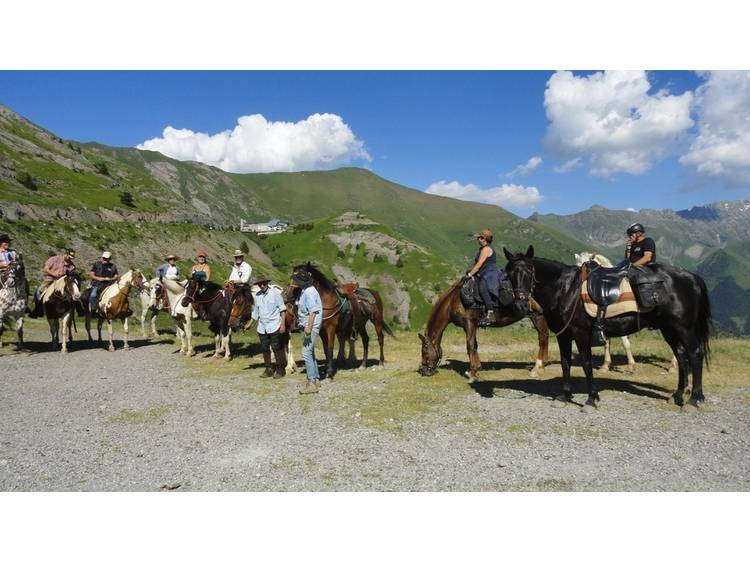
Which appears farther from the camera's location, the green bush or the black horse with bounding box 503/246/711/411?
the green bush

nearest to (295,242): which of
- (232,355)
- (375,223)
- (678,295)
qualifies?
(375,223)

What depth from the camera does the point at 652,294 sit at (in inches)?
380

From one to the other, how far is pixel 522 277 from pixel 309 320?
529cm

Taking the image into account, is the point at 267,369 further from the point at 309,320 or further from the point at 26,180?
the point at 26,180

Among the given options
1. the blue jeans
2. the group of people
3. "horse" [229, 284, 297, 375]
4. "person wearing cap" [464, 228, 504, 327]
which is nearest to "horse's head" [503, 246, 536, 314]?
the group of people

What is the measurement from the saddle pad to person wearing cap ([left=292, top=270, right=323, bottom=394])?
20.8 feet

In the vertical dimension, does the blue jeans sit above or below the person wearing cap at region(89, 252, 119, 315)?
below

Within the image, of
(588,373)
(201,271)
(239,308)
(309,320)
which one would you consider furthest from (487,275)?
(201,271)

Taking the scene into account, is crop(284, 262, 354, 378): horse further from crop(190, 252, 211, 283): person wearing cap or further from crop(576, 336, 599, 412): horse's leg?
crop(576, 336, 599, 412): horse's leg

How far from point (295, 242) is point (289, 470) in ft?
404

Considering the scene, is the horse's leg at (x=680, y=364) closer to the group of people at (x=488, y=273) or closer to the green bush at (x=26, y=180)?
the group of people at (x=488, y=273)

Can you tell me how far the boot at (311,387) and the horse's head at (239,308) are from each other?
4.00 metres

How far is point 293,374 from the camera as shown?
13.8 m

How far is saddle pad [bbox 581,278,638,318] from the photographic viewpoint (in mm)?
9750
